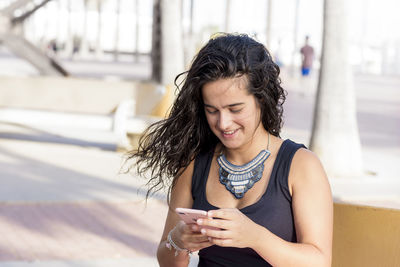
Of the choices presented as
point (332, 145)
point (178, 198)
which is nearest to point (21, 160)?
point (332, 145)

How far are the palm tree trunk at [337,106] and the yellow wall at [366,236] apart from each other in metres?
6.61

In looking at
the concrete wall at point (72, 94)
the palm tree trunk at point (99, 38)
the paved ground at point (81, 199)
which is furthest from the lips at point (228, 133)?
the palm tree trunk at point (99, 38)

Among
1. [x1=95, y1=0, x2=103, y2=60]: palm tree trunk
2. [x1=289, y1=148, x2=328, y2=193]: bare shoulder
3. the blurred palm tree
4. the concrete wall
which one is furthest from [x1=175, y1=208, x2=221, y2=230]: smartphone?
[x1=95, y1=0, x2=103, y2=60]: palm tree trunk

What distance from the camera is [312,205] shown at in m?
2.52

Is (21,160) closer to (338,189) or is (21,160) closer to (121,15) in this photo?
(338,189)

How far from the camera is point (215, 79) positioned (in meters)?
2.56

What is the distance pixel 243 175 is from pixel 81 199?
5001mm

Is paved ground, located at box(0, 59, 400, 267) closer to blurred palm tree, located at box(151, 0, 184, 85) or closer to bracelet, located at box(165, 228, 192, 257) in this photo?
bracelet, located at box(165, 228, 192, 257)

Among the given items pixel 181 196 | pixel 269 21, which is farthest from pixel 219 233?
pixel 269 21

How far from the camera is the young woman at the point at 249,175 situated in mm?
2490

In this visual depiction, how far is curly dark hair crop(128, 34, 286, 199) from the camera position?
2580 mm

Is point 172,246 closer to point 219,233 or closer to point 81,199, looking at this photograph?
point 219,233

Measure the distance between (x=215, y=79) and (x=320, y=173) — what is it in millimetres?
484

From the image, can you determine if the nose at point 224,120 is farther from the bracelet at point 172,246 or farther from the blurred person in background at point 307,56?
the blurred person in background at point 307,56
